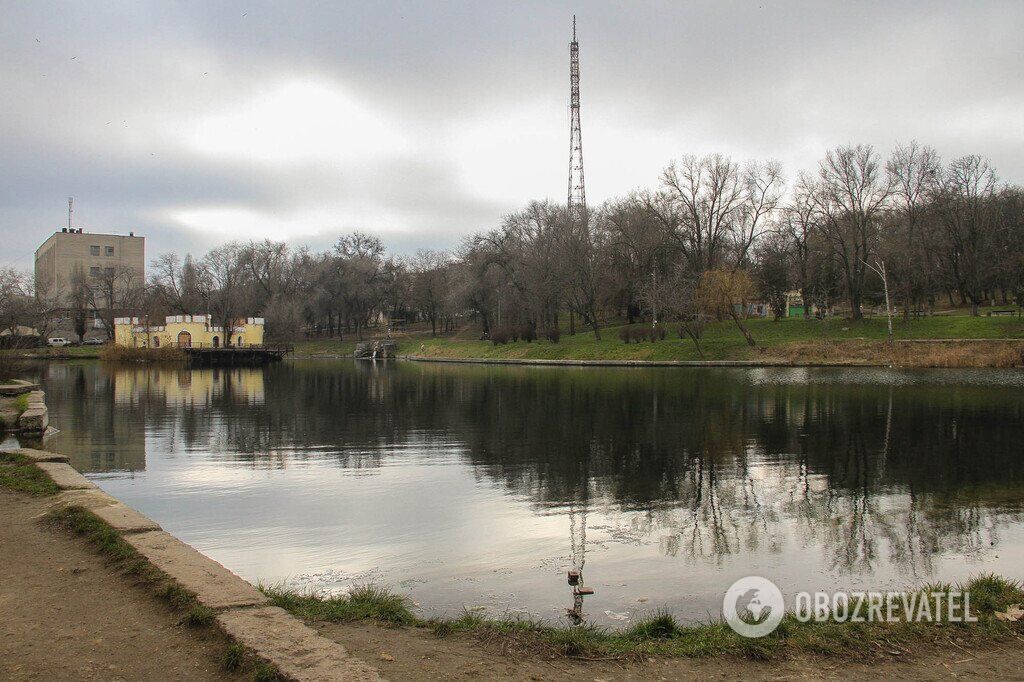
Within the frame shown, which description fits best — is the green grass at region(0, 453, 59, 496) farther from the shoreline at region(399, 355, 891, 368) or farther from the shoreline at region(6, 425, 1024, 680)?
the shoreline at region(399, 355, 891, 368)

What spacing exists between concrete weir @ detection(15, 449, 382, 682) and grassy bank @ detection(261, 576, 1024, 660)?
0.43 metres

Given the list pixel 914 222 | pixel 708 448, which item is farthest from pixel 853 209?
pixel 708 448

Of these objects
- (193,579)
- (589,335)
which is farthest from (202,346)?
(193,579)

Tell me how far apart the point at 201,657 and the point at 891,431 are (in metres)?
19.4

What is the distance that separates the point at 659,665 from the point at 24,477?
10443mm

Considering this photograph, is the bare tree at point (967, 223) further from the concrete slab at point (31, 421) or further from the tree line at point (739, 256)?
the concrete slab at point (31, 421)

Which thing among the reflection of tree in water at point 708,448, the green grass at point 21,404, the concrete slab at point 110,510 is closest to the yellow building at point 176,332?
the reflection of tree in water at point 708,448

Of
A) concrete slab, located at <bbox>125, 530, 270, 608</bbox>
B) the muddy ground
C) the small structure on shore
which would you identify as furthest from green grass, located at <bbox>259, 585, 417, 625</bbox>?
the small structure on shore

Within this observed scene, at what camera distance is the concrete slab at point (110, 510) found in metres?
8.05

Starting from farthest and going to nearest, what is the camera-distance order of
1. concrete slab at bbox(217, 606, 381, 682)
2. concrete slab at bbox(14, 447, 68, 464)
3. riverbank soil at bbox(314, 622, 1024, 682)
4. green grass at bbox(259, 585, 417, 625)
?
concrete slab at bbox(14, 447, 68, 464) < green grass at bbox(259, 585, 417, 625) < riverbank soil at bbox(314, 622, 1024, 682) < concrete slab at bbox(217, 606, 381, 682)

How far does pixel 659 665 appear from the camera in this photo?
16.8ft

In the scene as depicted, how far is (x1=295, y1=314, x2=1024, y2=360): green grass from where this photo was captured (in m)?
51.1

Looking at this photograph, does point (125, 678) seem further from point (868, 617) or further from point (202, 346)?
point (202, 346)

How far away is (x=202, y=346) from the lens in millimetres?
82062
